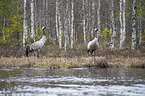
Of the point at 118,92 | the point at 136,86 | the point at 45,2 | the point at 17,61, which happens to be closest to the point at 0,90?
the point at 118,92

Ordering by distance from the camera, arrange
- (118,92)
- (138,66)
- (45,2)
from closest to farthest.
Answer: (118,92), (138,66), (45,2)

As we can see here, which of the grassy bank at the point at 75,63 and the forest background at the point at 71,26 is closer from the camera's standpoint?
the grassy bank at the point at 75,63

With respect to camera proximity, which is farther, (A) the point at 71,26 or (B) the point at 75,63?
(A) the point at 71,26

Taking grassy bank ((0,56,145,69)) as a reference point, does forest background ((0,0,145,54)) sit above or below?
above

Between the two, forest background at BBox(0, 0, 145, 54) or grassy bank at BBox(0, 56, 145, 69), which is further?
forest background at BBox(0, 0, 145, 54)

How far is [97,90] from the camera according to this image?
790 centimetres

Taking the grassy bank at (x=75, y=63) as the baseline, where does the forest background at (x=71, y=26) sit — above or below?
above

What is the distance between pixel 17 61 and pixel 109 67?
6.19m

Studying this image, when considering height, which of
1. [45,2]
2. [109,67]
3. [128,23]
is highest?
[45,2]

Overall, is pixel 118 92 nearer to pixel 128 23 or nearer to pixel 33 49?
pixel 33 49

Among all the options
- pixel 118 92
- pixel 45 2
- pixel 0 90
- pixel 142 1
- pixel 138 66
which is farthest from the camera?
pixel 45 2

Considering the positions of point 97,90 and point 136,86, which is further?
point 136,86

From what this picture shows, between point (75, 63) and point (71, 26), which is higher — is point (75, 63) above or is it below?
below

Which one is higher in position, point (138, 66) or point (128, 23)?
point (128, 23)
